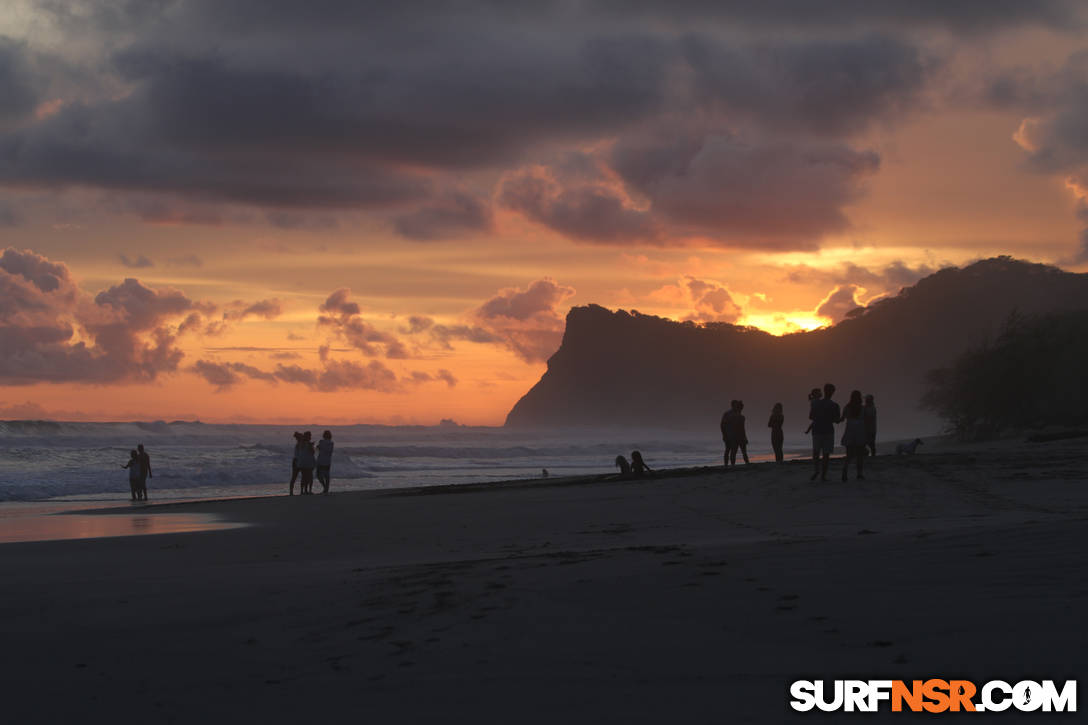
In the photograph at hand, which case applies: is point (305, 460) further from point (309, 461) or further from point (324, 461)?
point (324, 461)

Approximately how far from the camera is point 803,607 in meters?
5.90

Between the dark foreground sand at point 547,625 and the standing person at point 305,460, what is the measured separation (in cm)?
1438

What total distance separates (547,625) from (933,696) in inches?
92.7

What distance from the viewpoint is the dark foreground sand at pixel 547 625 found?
15.4 ft

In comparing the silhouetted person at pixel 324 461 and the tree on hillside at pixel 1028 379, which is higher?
the tree on hillside at pixel 1028 379

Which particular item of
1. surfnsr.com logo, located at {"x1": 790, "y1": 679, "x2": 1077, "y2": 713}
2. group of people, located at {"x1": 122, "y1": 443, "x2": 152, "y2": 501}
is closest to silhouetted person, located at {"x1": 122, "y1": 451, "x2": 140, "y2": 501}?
group of people, located at {"x1": 122, "y1": 443, "x2": 152, "y2": 501}

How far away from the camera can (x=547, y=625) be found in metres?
5.91

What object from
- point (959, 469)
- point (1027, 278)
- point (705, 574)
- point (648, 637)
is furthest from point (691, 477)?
point (1027, 278)

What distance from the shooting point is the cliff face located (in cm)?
15438

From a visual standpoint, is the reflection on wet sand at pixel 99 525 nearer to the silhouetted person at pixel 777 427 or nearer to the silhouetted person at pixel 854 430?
the silhouetted person at pixel 854 430

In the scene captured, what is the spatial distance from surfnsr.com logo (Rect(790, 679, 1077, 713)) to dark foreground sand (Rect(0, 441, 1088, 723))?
0.10 metres

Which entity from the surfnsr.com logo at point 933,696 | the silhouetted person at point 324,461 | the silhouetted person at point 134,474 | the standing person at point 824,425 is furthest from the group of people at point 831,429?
the silhouetted person at point 134,474

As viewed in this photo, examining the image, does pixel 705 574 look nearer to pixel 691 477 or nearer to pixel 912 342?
pixel 691 477

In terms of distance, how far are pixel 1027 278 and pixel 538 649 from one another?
155 m
